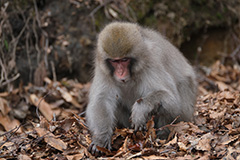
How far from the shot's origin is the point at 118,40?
169 inches

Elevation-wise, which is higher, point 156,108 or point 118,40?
point 118,40

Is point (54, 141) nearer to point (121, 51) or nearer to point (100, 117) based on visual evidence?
point (100, 117)

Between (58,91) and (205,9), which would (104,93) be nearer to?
(58,91)

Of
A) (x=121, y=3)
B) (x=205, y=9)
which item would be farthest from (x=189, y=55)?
(x=121, y=3)

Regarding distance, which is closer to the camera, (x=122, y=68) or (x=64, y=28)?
(x=122, y=68)

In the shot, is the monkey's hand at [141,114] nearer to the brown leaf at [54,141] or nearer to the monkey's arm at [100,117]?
the monkey's arm at [100,117]

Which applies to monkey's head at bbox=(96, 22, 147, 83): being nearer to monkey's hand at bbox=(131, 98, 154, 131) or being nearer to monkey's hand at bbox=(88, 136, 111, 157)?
monkey's hand at bbox=(131, 98, 154, 131)

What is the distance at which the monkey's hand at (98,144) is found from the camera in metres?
4.16

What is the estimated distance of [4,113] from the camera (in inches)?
268

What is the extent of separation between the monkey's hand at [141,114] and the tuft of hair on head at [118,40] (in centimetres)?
70

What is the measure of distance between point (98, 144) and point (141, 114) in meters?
0.69

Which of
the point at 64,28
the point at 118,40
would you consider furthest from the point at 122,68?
the point at 64,28

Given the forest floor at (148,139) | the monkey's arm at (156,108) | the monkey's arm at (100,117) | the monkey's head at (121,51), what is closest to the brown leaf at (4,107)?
the forest floor at (148,139)

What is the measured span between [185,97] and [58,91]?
11.7ft
